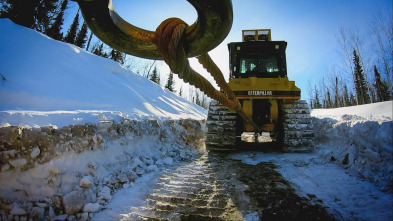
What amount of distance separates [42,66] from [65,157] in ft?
22.4

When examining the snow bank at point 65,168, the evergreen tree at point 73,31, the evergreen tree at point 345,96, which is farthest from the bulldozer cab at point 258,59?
the evergreen tree at point 345,96

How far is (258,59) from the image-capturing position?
237 inches

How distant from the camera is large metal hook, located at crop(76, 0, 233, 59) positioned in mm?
774

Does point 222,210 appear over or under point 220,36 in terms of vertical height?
under

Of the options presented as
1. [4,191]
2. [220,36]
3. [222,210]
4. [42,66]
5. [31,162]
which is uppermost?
[42,66]

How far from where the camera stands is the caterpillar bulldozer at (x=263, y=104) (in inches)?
196

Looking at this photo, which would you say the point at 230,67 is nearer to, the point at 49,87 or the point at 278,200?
the point at 278,200

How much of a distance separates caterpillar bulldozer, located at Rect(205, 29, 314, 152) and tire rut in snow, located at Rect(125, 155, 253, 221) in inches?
80.2

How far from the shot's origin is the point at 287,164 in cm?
390

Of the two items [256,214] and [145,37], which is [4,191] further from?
[256,214]

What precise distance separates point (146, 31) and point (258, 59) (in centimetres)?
566

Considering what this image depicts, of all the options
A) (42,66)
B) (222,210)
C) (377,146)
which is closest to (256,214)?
(222,210)

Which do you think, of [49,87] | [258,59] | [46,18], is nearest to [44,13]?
[46,18]

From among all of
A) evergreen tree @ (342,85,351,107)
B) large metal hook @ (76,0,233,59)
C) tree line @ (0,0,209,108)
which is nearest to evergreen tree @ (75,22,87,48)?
tree line @ (0,0,209,108)
